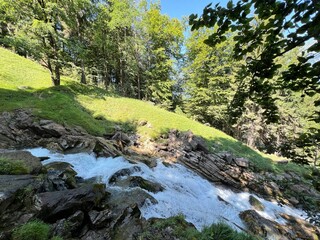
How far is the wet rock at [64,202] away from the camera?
5.24m

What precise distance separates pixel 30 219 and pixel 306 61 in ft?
19.6

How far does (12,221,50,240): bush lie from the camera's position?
425cm

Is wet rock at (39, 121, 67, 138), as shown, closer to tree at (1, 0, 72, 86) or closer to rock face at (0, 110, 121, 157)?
rock face at (0, 110, 121, 157)

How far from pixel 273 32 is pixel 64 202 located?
5.71 metres

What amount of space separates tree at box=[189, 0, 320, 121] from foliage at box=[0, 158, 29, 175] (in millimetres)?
6728

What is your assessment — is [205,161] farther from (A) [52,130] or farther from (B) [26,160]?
(B) [26,160]

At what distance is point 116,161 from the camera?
10406 mm

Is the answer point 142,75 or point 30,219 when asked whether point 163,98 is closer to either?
point 142,75

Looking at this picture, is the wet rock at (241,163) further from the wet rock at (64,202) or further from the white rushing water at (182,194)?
the wet rock at (64,202)

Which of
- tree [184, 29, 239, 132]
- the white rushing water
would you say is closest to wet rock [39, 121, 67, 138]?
the white rushing water

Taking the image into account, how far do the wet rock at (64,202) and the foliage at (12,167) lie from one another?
1.76 meters

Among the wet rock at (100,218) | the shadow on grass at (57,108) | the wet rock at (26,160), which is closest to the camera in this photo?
the wet rock at (100,218)

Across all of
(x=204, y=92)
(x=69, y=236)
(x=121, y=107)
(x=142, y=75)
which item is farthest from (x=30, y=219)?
(x=142, y=75)

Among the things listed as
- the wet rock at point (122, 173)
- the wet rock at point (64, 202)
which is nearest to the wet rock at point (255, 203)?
the wet rock at point (122, 173)
